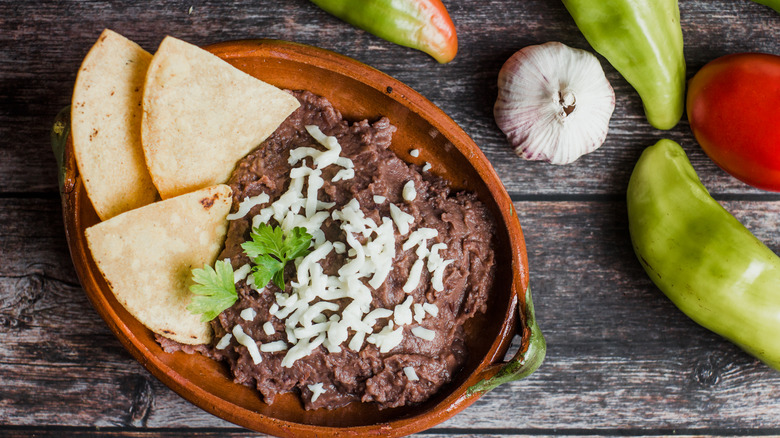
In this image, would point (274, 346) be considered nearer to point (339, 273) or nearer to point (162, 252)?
point (339, 273)

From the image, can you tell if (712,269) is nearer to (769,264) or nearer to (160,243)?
(769,264)

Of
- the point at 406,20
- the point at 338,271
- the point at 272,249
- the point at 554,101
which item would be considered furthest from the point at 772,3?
the point at 272,249

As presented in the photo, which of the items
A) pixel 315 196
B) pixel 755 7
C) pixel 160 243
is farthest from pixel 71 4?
pixel 755 7

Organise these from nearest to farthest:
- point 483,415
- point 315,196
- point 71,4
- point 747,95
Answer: point 315,196, point 747,95, point 71,4, point 483,415

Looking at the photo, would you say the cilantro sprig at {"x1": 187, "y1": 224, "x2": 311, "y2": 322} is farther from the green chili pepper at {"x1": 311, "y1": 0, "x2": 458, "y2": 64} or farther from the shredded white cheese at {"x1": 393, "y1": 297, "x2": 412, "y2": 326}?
the green chili pepper at {"x1": 311, "y1": 0, "x2": 458, "y2": 64}

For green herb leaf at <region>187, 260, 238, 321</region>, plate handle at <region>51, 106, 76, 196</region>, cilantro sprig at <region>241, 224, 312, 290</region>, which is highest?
plate handle at <region>51, 106, 76, 196</region>

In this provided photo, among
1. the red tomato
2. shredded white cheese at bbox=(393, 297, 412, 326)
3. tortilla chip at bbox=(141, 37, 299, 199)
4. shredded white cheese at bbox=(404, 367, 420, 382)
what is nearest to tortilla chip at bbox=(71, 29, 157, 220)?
tortilla chip at bbox=(141, 37, 299, 199)
